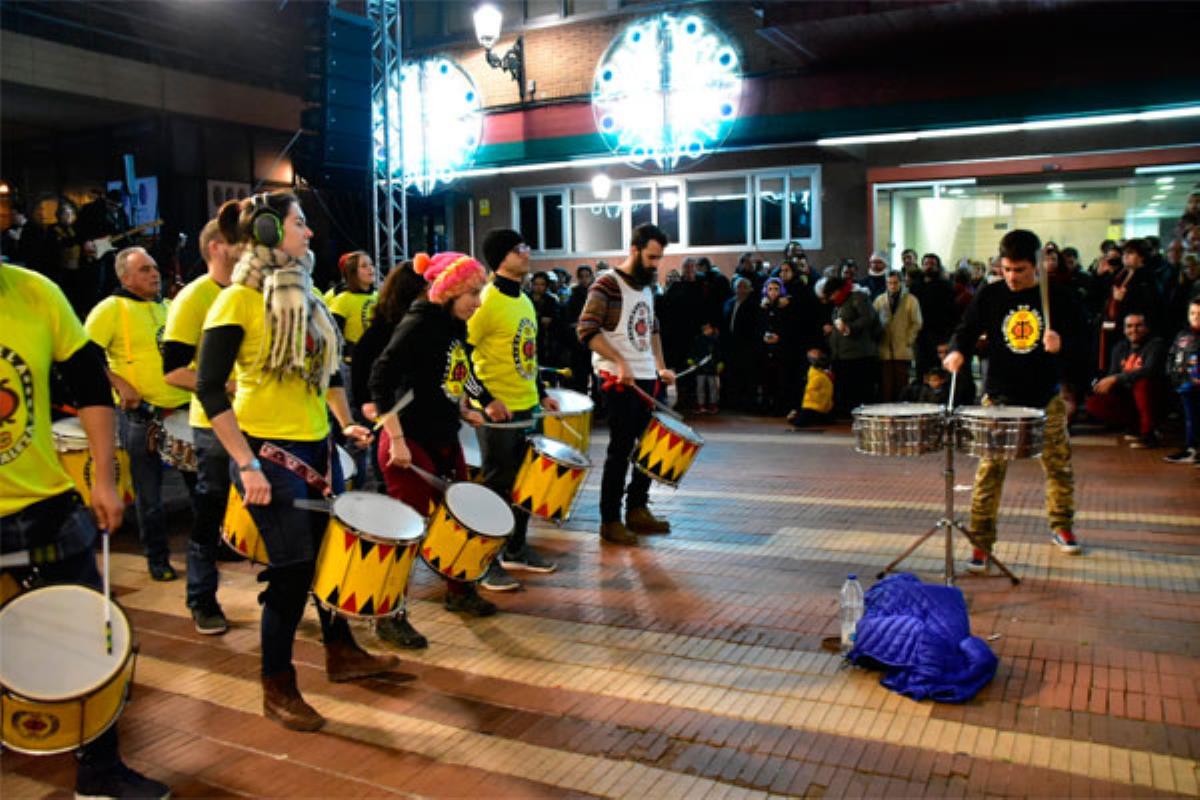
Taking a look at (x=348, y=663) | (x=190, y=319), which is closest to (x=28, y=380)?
(x=190, y=319)

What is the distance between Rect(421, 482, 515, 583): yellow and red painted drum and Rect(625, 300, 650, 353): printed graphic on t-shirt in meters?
2.19

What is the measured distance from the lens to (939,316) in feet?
41.6

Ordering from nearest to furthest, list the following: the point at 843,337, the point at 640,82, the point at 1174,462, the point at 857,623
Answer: the point at 857,623 → the point at 1174,462 → the point at 843,337 → the point at 640,82

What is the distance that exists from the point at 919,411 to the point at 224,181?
1895 cm

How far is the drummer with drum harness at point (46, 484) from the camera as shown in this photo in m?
3.08

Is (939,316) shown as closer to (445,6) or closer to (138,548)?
(138,548)

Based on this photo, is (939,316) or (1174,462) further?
(939,316)

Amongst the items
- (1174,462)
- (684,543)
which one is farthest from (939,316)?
(684,543)

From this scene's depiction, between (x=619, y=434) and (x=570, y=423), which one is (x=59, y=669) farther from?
(x=619, y=434)

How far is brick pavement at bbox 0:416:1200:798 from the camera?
3.65 m

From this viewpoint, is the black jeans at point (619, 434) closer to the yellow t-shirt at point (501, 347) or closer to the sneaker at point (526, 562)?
the sneaker at point (526, 562)

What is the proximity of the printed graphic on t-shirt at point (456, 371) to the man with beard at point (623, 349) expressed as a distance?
129cm

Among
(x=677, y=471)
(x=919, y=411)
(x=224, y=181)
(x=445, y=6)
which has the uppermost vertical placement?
(x=445, y=6)

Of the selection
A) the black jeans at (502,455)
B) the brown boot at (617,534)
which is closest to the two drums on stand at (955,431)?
the black jeans at (502,455)
